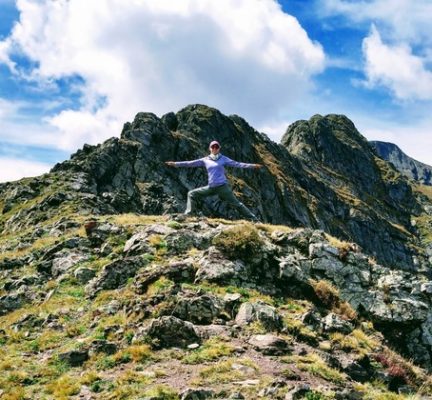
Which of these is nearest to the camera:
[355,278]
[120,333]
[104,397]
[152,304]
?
[104,397]

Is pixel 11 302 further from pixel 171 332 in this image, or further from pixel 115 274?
pixel 171 332

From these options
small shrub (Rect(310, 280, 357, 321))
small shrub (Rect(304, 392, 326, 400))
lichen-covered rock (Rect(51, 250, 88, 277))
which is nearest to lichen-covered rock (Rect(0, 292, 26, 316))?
lichen-covered rock (Rect(51, 250, 88, 277))

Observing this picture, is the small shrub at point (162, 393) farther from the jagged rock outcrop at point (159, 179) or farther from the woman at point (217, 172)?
the jagged rock outcrop at point (159, 179)

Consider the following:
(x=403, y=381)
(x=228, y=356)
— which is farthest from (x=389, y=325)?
(x=228, y=356)

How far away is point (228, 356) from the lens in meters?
14.0

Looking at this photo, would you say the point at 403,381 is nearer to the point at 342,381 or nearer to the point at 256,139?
the point at 342,381

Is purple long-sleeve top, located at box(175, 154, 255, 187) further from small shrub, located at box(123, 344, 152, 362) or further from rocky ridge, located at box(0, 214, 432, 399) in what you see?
small shrub, located at box(123, 344, 152, 362)

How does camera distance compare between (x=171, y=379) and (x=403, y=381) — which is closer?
(x=171, y=379)

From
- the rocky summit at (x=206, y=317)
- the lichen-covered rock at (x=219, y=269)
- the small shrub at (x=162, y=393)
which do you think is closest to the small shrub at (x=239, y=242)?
the rocky summit at (x=206, y=317)

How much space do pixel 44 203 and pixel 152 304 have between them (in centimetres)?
4945

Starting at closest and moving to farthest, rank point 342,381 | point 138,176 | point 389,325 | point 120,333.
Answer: point 342,381 → point 120,333 → point 389,325 → point 138,176

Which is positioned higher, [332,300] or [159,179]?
[159,179]

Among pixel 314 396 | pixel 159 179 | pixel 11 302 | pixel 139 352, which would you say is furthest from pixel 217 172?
pixel 159 179

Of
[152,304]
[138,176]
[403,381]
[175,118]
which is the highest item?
[175,118]
